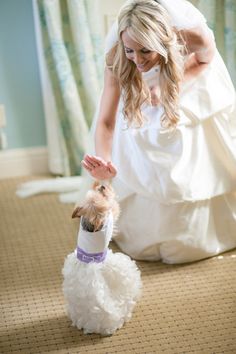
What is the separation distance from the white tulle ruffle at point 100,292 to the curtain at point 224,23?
1.25 m

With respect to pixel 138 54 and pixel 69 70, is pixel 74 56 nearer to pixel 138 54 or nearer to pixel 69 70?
pixel 69 70

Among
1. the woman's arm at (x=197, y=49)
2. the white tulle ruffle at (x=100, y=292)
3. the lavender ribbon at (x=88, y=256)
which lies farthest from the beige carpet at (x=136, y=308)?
the woman's arm at (x=197, y=49)

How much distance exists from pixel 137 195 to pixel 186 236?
0.73 feet

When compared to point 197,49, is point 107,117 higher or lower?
lower

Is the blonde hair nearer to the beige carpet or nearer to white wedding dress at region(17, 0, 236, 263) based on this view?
white wedding dress at region(17, 0, 236, 263)

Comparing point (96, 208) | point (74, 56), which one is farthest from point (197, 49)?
point (74, 56)

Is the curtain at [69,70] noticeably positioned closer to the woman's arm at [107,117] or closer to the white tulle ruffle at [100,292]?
the woman's arm at [107,117]

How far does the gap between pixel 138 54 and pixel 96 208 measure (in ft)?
1.50

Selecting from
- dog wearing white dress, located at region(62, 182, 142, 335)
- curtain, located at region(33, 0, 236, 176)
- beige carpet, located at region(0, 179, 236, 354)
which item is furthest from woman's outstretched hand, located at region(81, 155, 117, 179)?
curtain, located at region(33, 0, 236, 176)

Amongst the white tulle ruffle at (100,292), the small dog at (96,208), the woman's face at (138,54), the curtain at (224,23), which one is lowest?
the white tulle ruffle at (100,292)

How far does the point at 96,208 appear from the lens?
1.36 metres

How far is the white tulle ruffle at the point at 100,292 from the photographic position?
144 centimetres

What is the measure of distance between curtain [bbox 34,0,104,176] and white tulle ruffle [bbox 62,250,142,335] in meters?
1.07

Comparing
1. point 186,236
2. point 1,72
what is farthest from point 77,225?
point 1,72
